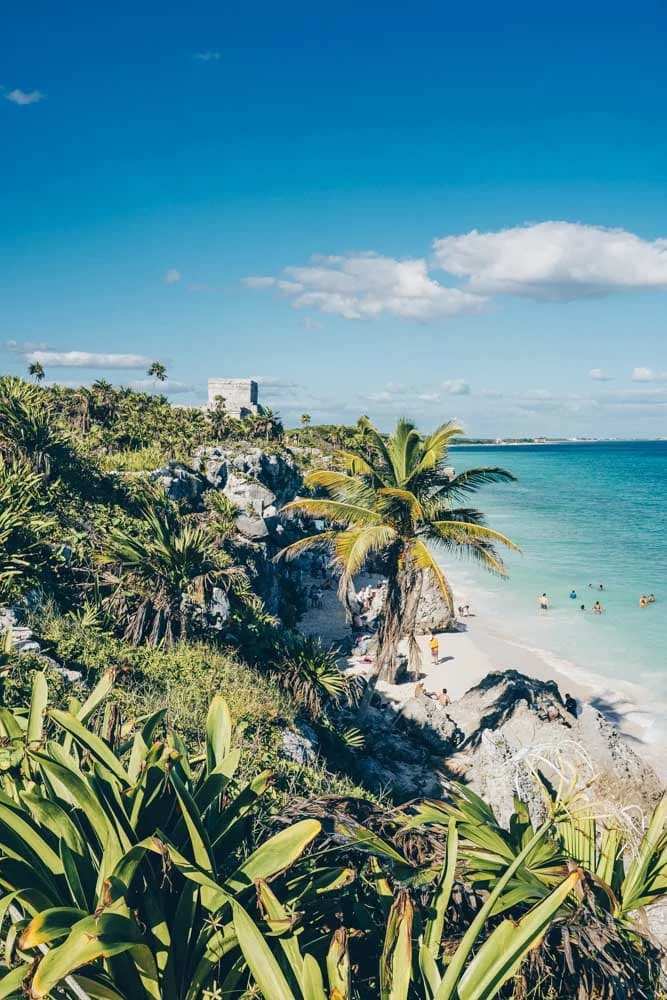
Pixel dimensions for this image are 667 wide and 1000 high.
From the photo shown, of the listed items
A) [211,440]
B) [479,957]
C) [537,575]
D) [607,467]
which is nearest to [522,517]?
[537,575]

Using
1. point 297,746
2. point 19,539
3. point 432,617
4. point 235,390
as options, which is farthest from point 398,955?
point 235,390

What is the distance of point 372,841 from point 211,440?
29.5 metres

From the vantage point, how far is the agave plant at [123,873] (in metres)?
2.17

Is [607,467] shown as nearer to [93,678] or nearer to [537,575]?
[537,575]

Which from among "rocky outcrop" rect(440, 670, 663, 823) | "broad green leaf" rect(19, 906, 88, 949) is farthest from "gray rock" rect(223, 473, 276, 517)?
"broad green leaf" rect(19, 906, 88, 949)

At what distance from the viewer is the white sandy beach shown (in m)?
17.1

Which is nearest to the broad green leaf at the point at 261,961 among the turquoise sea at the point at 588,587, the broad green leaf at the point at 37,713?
the broad green leaf at the point at 37,713

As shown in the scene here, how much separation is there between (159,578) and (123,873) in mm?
8812

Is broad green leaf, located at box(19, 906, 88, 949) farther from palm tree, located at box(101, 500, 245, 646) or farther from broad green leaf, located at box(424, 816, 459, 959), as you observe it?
palm tree, located at box(101, 500, 245, 646)

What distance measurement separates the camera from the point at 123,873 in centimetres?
236

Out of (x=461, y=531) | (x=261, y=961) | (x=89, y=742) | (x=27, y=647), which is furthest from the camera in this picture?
(x=461, y=531)

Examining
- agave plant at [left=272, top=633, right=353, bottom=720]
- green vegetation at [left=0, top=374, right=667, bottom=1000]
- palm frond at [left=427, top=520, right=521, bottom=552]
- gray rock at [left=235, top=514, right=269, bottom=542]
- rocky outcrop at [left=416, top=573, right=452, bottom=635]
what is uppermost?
palm frond at [left=427, top=520, right=521, bottom=552]

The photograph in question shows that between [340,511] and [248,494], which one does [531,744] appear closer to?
[340,511]

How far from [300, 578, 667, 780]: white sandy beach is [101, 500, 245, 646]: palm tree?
8.30 meters
